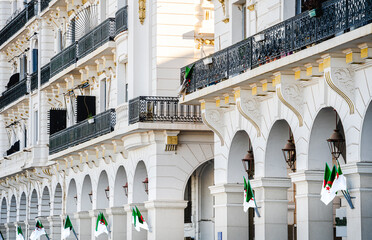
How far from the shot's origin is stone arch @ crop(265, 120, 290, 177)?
2602 cm

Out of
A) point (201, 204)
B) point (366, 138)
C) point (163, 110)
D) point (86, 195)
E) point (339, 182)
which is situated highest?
point (163, 110)

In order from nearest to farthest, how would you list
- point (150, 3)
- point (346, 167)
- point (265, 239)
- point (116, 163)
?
point (346, 167) → point (265, 239) → point (150, 3) → point (116, 163)

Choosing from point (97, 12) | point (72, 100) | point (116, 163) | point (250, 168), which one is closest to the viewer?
point (250, 168)

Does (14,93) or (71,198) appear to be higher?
(14,93)

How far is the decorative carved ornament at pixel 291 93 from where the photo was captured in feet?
78.4

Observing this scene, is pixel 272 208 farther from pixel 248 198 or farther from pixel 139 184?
pixel 139 184

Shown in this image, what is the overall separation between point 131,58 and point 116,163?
4891 mm

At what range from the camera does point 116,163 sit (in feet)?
125

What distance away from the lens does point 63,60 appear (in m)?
43.8

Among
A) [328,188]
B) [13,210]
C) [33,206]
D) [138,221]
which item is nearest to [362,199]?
[328,188]

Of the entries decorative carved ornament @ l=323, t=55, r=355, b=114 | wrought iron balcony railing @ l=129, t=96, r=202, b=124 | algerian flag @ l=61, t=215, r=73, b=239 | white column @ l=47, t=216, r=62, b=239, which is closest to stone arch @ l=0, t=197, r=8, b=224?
white column @ l=47, t=216, r=62, b=239

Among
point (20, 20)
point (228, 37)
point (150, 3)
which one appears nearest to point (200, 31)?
point (150, 3)

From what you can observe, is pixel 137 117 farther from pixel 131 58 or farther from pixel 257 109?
pixel 257 109

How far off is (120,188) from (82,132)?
11.0 ft
